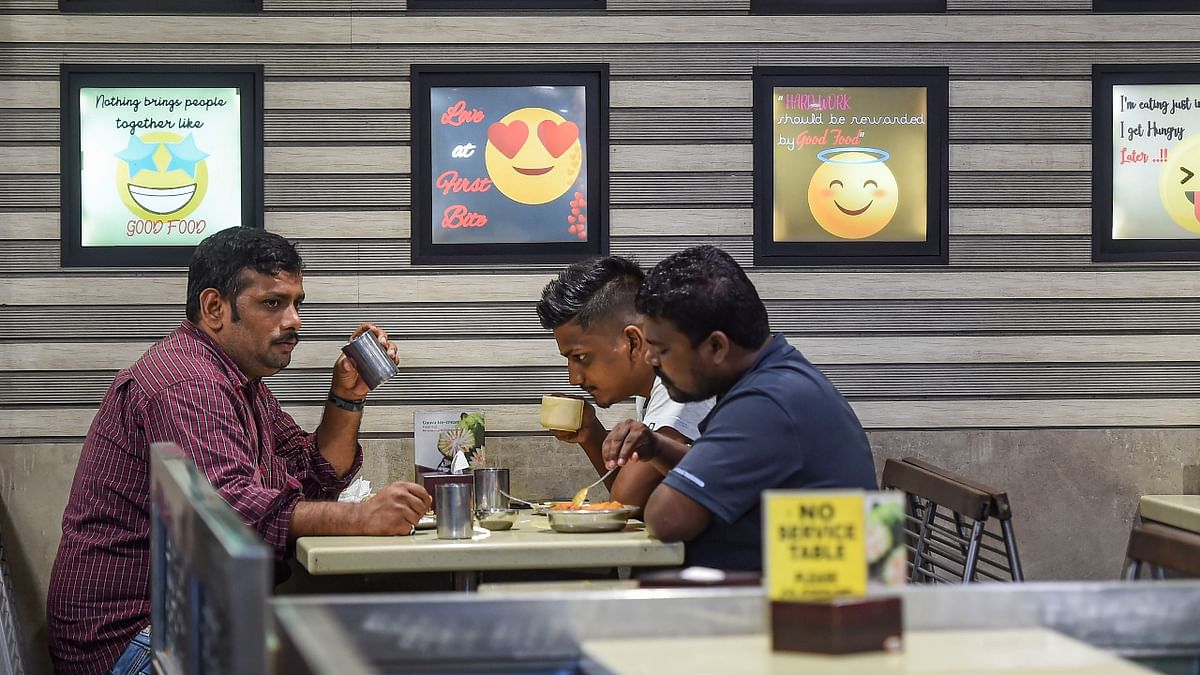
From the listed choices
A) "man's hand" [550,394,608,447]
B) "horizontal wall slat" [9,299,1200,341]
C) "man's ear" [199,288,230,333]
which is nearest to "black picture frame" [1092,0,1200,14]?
"horizontal wall slat" [9,299,1200,341]

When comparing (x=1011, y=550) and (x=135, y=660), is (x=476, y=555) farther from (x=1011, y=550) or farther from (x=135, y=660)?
(x=1011, y=550)

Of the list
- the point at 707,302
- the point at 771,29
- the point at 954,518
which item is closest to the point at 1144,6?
the point at 771,29

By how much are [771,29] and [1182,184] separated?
1538mm

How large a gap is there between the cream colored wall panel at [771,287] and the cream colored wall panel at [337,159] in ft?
1.18

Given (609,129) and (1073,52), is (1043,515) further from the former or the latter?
(609,129)

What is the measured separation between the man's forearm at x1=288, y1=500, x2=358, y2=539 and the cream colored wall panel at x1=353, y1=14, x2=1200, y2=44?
1802 millimetres

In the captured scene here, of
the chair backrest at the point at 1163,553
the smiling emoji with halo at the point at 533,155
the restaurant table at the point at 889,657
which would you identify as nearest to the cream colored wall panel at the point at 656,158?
the smiling emoji with halo at the point at 533,155

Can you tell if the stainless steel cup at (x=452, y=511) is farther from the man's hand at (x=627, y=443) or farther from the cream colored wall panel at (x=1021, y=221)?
the cream colored wall panel at (x=1021, y=221)

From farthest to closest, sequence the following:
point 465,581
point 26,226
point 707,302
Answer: point 26,226
point 465,581
point 707,302

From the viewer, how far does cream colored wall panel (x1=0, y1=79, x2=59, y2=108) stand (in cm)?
427

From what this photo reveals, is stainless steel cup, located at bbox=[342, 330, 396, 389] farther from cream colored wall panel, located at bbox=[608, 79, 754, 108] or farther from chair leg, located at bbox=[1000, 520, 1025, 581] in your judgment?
chair leg, located at bbox=[1000, 520, 1025, 581]

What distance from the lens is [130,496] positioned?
312 centimetres

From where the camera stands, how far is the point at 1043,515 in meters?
4.49

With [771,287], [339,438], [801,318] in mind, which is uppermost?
[771,287]
